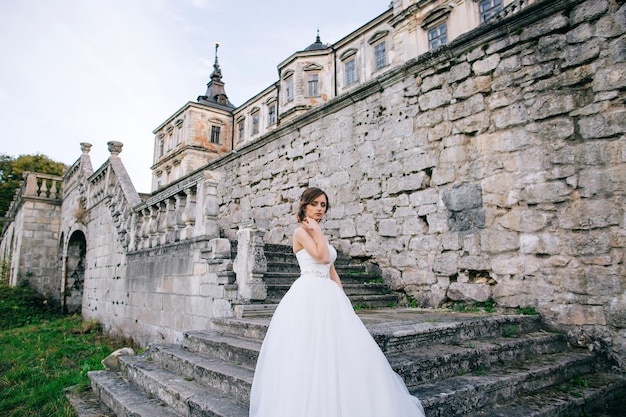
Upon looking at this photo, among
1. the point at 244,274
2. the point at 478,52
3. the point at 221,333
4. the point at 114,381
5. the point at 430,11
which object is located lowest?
the point at 114,381

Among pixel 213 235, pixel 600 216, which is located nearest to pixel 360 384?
pixel 600 216

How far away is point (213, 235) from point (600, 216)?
4685mm

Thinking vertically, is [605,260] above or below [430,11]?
below

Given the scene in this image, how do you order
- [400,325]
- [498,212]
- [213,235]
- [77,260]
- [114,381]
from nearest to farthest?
1. [400,325]
2. [114,381]
3. [498,212]
4. [213,235]
5. [77,260]

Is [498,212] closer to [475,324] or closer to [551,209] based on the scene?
[551,209]

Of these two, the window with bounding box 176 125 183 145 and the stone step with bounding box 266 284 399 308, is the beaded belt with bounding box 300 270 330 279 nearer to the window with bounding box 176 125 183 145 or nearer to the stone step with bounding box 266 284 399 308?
the stone step with bounding box 266 284 399 308

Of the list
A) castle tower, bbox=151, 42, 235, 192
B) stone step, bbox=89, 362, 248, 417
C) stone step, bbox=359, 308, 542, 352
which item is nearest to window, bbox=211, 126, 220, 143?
castle tower, bbox=151, 42, 235, 192

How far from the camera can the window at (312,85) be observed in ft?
89.2

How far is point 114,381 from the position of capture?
4.30 m

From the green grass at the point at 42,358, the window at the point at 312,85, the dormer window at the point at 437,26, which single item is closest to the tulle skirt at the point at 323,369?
the green grass at the point at 42,358

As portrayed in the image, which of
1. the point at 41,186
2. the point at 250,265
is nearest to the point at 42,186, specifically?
the point at 41,186

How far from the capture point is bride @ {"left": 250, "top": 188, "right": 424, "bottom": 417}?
216cm

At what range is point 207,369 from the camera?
340 centimetres

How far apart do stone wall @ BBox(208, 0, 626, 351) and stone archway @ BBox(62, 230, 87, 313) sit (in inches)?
471
